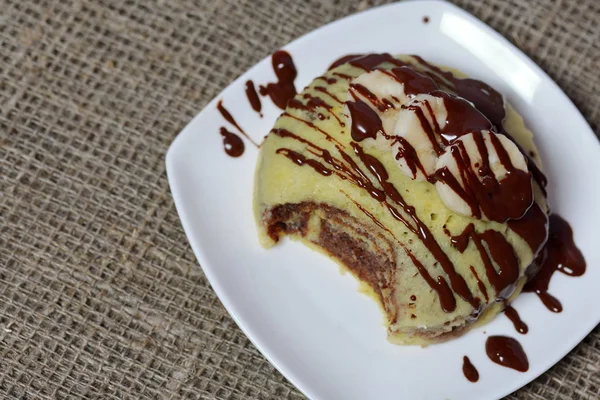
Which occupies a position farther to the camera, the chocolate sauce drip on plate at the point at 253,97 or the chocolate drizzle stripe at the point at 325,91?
the chocolate sauce drip on plate at the point at 253,97

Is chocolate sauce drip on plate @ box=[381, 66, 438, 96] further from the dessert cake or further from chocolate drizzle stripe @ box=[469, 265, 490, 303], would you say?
chocolate drizzle stripe @ box=[469, 265, 490, 303]

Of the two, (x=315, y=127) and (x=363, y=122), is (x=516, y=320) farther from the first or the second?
(x=315, y=127)

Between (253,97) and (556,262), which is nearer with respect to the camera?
(556,262)

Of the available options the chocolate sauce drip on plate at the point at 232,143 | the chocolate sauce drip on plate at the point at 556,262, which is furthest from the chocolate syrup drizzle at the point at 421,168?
the chocolate sauce drip on plate at the point at 232,143

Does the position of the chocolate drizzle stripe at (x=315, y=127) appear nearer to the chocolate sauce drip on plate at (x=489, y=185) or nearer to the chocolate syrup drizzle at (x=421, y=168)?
the chocolate syrup drizzle at (x=421, y=168)

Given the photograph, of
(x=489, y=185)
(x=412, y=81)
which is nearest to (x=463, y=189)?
(x=489, y=185)
